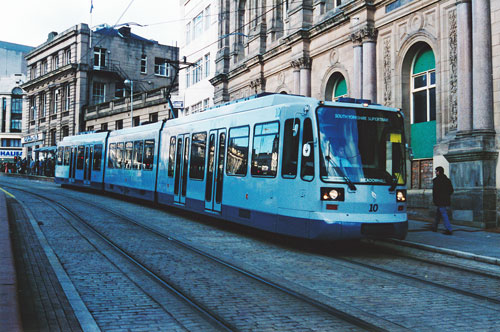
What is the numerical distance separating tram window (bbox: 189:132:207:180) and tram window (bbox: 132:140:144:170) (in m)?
5.32

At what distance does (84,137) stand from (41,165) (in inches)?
1000

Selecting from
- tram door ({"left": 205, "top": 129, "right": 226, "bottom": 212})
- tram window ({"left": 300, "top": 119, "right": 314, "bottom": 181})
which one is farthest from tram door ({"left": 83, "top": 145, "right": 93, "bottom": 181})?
tram window ({"left": 300, "top": 119, "right": 314, "bottom": 181})

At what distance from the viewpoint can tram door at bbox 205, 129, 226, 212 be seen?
513 inches

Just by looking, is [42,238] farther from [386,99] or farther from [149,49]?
[149,49]

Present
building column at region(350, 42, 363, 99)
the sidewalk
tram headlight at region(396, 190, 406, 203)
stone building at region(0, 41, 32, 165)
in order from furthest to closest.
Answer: stone building at region(0, 41, 32, 165)
building column at region(350, 42, 363, 99)
tram headlight at region(396, 190, 406, 203)
the sidewalk

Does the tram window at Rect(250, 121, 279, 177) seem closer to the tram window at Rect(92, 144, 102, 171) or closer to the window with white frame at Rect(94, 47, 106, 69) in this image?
the tram window at Rect(92, 144, 102, 171)

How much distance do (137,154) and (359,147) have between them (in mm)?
12490

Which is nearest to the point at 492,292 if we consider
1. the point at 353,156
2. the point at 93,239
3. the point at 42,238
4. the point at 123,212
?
the point at 353,156

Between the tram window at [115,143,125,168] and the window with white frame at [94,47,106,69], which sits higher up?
the window with white frame at [94,47,106,69]

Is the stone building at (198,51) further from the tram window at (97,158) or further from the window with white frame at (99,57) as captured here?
the window with white frame at (99,57)

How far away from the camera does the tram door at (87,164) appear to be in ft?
85.5

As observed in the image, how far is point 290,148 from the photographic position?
10102 millimetres

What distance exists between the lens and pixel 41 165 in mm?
49656

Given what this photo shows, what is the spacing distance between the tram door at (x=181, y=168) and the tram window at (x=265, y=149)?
4.37m
